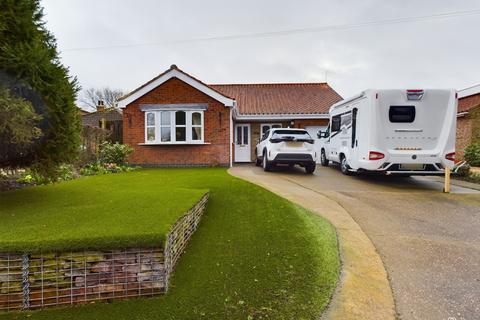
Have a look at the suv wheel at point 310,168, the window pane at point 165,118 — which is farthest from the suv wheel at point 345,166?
the window pane at point 165,118

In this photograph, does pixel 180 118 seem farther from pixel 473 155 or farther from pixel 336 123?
pixel 473 155

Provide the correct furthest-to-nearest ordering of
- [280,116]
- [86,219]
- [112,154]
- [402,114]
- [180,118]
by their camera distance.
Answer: [280,116]
[180,118]
[112,154]
[402,114]
[86,219]

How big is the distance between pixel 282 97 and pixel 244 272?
16.7 m

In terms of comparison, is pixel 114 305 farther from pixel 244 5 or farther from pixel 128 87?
pixel 128 87

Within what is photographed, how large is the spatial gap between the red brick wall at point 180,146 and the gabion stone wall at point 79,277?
10.4m

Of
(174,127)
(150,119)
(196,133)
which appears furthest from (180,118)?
(150,119)

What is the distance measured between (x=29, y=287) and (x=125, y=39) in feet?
68.8

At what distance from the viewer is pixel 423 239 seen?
4211 mm

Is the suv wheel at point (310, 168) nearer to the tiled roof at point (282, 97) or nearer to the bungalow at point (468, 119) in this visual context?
the tiled roof at point (282, 97)

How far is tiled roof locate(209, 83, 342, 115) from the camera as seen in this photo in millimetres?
16438

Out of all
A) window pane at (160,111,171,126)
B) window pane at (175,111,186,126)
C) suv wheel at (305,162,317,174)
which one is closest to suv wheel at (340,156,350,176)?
suv wheel at (305,162,317,174)

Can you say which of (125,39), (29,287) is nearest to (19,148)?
(29,287)

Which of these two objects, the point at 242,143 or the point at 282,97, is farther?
the point at 282,97

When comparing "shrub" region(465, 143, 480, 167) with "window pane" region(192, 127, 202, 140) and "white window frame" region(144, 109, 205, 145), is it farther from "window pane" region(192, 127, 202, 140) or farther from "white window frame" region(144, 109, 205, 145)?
"window pane" region(192, 127, 202, 140)
